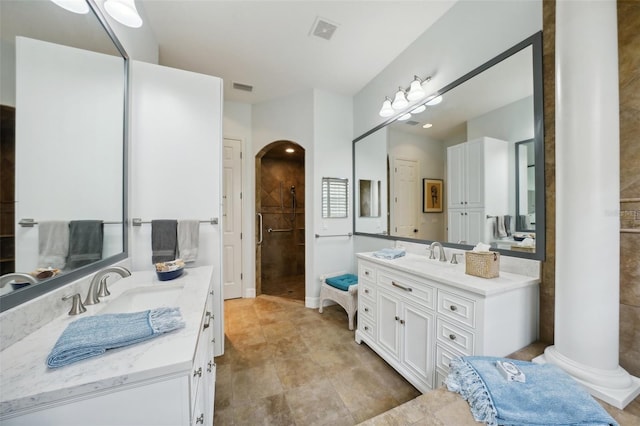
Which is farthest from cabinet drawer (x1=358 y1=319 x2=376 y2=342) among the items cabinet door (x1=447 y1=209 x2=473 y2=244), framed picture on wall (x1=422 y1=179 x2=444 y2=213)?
framed picture on wall (x1=422 y1=179 x2=444 y2=213)

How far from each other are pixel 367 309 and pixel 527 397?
1347 mm

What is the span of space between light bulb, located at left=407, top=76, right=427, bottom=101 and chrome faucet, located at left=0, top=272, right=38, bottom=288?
2.64m

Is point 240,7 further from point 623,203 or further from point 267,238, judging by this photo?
point 267,238

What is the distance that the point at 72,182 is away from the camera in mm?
1139

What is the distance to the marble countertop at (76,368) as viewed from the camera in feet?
1.87

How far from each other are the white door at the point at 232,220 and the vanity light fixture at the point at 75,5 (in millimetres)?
2183

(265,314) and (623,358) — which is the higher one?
(623,358)

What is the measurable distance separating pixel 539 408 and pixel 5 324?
1792 mm

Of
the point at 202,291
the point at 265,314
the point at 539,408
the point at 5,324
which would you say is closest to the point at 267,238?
the point at 265,314

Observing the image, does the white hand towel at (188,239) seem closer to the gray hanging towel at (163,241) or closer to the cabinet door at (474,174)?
the gray hanging towel at (163,241)

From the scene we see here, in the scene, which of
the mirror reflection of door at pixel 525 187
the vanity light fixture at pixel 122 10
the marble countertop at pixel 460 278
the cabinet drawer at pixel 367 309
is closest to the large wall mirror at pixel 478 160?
the mirror reflection of door at pixel 525 187

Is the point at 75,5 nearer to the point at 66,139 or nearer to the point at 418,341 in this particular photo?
the point at 66,139

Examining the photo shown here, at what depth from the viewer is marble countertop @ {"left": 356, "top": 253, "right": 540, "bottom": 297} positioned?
124 centimetres

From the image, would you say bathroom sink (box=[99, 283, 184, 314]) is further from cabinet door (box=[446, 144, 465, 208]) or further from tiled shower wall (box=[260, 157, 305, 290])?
tiled shower wall (box=[260, 157, 305, 290])
